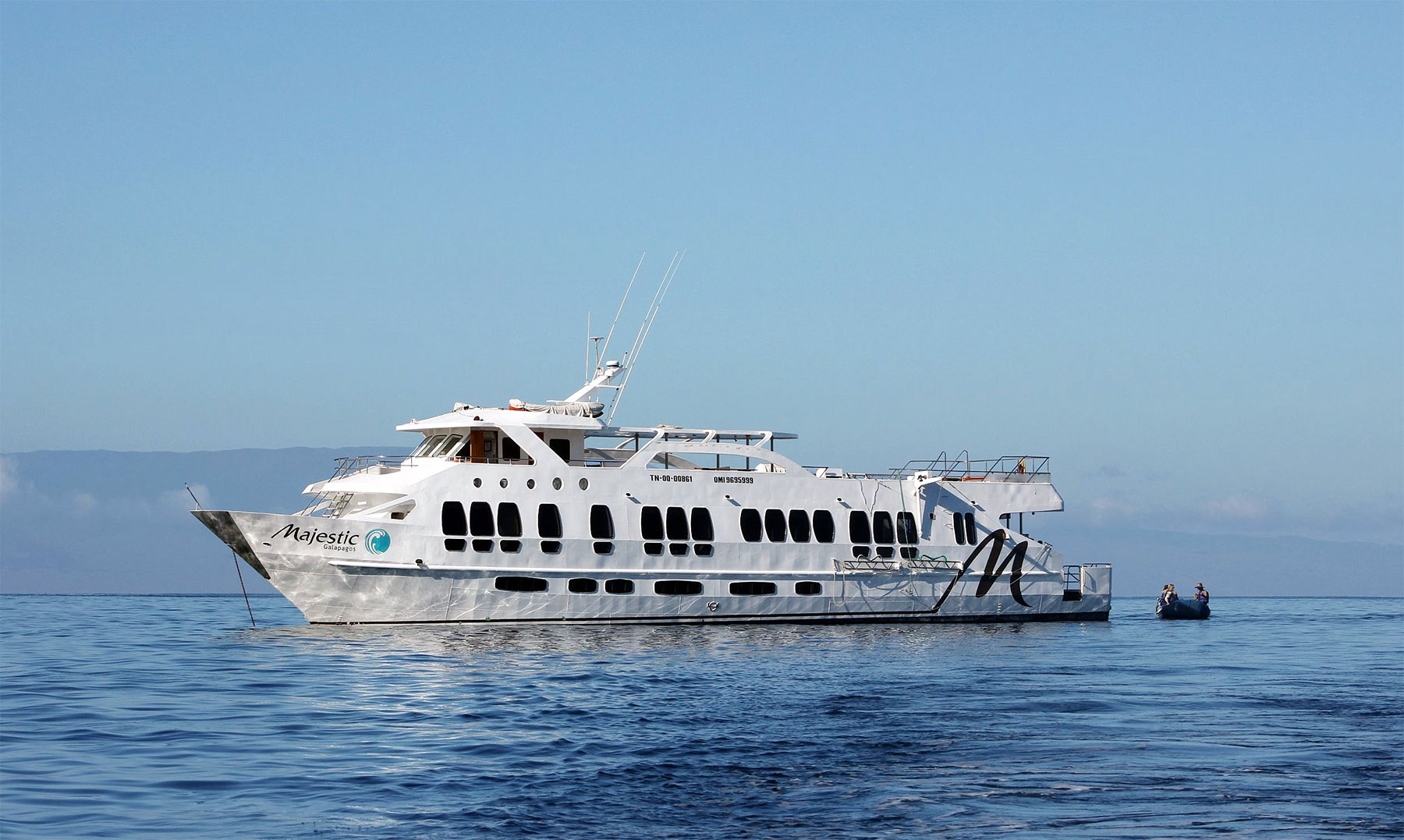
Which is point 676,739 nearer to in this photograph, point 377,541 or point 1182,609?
point 377,541

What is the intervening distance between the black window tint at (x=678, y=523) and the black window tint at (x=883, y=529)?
5761 millimetres

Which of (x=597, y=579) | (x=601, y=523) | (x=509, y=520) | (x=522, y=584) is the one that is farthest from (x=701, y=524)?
(x=509, y=520)

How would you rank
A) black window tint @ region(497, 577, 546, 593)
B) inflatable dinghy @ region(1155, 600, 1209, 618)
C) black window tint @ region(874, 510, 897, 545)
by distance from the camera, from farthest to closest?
inflatable dinghy @ region(1155, 600, 1209, 618) → black window tint @ region(874, 510, 897, 545) → black window tint @ region(497, 577, 546, 593)

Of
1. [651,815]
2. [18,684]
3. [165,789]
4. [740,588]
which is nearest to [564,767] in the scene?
[651,815]

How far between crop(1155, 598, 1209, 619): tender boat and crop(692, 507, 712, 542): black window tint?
22994mm

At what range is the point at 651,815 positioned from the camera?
40.6ft

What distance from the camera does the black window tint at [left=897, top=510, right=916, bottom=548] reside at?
36281mm

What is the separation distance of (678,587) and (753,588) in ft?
7.05

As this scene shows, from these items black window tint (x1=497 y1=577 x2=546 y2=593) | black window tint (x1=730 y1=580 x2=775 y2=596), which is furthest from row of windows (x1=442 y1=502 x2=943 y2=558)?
black window tint (x1=730 y1=580 x2=775 y2=596)

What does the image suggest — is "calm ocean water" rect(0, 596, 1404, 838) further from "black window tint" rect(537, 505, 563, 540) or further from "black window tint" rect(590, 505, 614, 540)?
"black window tint" rect(590, 505, 614, 540)

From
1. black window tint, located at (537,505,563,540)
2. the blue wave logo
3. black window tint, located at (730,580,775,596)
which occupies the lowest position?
black window tint, located at (730,580,775,596)

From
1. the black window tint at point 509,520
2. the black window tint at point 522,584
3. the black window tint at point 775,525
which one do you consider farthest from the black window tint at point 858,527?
the black window tint at point 509,520

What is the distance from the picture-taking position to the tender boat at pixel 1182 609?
48750mm

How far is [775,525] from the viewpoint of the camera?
112ft
